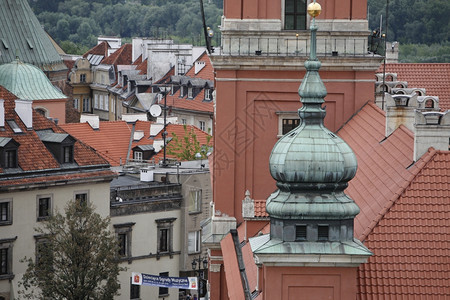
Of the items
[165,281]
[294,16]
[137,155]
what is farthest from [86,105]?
[294,16]

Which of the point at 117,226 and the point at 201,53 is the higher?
the point at 201,53

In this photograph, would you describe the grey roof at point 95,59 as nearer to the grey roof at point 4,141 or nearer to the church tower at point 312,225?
the grey roof at point 4,141

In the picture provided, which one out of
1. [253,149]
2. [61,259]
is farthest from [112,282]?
[253,149]

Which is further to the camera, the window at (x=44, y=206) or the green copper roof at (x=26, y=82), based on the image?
the green copper roof at (x=26, y=82)

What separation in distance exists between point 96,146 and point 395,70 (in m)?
22.0

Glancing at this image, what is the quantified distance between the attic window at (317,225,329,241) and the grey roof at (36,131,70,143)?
3108 centimetres

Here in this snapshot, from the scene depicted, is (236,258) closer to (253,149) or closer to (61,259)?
(253,149)

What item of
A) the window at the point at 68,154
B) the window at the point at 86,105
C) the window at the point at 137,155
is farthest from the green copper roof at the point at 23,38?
the window at the point at 68,154

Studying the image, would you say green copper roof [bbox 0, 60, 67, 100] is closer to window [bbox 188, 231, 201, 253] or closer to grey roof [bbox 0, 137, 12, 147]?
window [bbox 188, 231, 201, 253]

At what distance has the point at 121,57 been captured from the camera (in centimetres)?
11962

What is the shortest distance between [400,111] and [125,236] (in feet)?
89.9

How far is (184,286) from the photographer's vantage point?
50.2 meters

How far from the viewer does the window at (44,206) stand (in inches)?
2050

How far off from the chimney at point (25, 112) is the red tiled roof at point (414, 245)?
1242 inches
